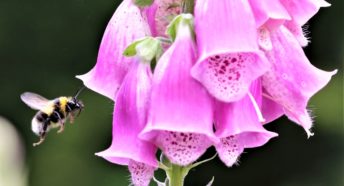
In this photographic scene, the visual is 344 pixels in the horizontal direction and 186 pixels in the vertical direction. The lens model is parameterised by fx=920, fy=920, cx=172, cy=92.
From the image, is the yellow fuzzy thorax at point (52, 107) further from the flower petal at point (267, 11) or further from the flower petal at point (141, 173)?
the flower petal at point (267, 11)

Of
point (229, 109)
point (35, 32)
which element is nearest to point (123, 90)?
point (229, 109)

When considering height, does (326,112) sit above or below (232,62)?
below

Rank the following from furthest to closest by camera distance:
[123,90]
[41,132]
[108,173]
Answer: [108,173]
[41,132]
[123,90]

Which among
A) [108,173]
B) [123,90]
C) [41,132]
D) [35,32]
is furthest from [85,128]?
[123,90]

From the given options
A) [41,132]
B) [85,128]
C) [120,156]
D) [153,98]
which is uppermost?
[153,98]

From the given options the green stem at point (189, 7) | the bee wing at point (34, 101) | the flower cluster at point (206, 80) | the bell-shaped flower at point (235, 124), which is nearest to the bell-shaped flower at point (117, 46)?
the flower cluster at point (206, 80)

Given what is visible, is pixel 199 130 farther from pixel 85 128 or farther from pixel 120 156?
pixel 85 128

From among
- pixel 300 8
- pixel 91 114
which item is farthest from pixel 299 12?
pixel 91 114

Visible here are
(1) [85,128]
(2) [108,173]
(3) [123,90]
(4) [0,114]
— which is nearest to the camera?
(3) [123,90]

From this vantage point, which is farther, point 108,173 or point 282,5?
point 108,173
